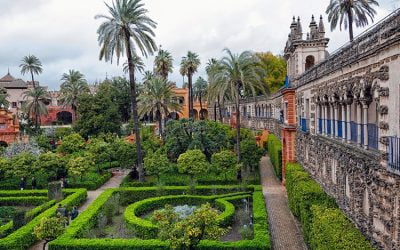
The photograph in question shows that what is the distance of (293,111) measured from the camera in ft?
100

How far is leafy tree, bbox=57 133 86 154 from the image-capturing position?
47.5 m

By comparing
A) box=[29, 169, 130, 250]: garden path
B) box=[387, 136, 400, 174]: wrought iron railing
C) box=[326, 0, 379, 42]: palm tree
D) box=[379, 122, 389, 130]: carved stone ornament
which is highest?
box=[326, 0, 379, 42]: palm tree

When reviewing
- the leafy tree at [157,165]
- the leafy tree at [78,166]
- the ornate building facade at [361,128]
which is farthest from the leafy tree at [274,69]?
the leafy tree at [78,166]

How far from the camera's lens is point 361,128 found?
14914mm

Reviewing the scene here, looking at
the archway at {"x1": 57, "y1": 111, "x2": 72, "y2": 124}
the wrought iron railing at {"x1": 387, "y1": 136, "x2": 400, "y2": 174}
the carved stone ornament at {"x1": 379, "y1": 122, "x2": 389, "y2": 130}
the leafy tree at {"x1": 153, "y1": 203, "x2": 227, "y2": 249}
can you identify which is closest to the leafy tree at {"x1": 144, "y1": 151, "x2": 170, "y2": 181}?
the leafy tree at {"x1": 153, "y1": 203, "x2": 227, "y2": 249}

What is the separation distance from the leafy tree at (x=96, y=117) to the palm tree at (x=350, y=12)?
1214 inches

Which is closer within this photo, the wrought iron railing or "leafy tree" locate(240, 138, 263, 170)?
the wrought iron railing

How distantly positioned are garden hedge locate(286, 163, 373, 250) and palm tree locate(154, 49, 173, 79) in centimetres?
4064

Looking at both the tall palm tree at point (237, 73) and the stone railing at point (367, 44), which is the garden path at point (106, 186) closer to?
the tall palm tree at point (237, 73)

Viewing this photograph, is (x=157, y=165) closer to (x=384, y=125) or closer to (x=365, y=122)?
(x=365, y=122)

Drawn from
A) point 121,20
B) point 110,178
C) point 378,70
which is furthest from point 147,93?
point 378,70

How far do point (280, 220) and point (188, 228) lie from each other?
34.1ft

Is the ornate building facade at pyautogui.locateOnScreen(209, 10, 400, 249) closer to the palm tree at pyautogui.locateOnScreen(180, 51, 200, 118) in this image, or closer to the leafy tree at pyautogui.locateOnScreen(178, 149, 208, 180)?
the leafy tree at pyautogui.locateOnScreen(178, 149, 208, 180)

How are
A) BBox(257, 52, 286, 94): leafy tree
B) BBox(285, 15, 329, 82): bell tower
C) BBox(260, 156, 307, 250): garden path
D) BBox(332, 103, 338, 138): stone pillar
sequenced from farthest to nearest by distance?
BBox(257, 52, 286, 94): leafy tree
BBox(285, 15, 329, 82): bell tower
BBox(260, 156, 307, 250): garden path
BBox(332, 103, 338, 138): stone pillar
